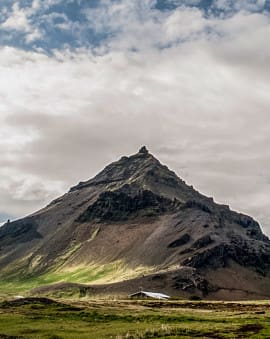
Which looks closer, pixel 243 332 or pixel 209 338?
pixel 209 338

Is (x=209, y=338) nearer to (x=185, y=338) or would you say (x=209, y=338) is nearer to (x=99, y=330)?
(x=185, y=338)

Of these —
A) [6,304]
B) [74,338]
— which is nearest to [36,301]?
[6,304]

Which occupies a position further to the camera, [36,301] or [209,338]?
[36,301]

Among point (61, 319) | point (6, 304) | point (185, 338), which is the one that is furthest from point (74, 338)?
point (6, 304)

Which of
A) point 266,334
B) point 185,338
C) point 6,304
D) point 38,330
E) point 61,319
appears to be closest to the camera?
point 185,338

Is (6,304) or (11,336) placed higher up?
(6,304)

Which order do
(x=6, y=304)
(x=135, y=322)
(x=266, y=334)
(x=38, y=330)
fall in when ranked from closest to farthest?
1. (x=266, y=334)
2. (x=38, y=330)
3. (x=135, y=322)
4. (x=6, y=304)

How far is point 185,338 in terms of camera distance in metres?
80.0

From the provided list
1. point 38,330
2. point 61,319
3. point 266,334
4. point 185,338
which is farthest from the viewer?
point 61,319

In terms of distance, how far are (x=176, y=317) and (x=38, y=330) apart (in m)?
40.2

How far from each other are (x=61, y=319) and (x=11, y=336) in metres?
33.8

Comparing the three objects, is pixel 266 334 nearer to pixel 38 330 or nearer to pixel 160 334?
pixel 160 334

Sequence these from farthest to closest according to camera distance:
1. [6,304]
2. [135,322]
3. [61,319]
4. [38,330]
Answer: [6,304] → [61,319] → [135,322] → [38,330]

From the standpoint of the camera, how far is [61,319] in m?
124
